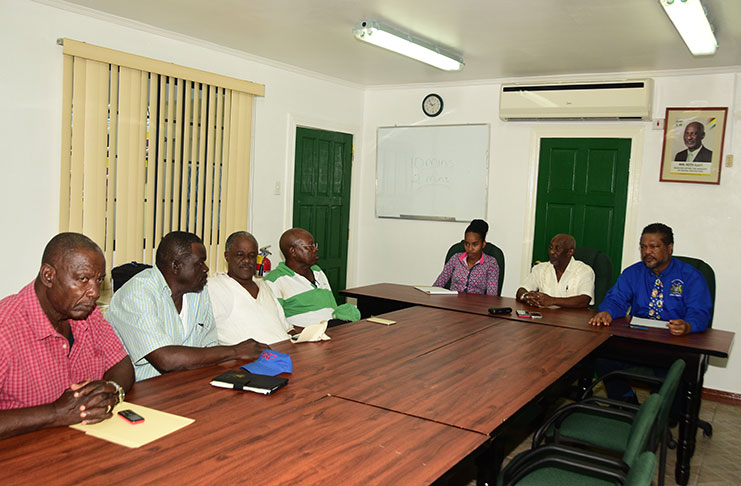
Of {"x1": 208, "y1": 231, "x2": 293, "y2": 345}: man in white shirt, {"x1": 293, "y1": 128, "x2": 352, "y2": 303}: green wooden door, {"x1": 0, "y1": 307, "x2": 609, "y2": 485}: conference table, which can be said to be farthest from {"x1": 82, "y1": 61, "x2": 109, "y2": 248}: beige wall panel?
{"x1": 0, "y1": 307, "x2": 609, "y2": 485}: conference table

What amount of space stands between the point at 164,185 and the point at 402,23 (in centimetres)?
224

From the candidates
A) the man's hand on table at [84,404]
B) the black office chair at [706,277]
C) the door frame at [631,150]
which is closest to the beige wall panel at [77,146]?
the man's hand on table at [84,404]

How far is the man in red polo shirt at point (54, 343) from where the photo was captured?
176 cm

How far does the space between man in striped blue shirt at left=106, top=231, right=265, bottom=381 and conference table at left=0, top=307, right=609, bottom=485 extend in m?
0.10

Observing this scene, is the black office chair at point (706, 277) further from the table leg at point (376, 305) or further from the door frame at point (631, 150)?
the table leg at point (376, 305)

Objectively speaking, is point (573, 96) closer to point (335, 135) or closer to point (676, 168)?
point (676, 168)

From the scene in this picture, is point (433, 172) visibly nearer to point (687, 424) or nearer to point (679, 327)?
point (679, 327)

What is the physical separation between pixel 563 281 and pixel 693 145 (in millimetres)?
1912

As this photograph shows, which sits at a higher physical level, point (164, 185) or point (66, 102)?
point (66, 102)

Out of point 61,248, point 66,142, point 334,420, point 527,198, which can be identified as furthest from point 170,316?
point 527,198

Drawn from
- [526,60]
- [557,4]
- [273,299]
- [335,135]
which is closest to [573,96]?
[526,60]

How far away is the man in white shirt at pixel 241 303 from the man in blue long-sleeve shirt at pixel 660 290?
198 centimetres

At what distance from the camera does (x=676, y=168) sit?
5324 millimetres

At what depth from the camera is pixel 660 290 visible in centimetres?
398
